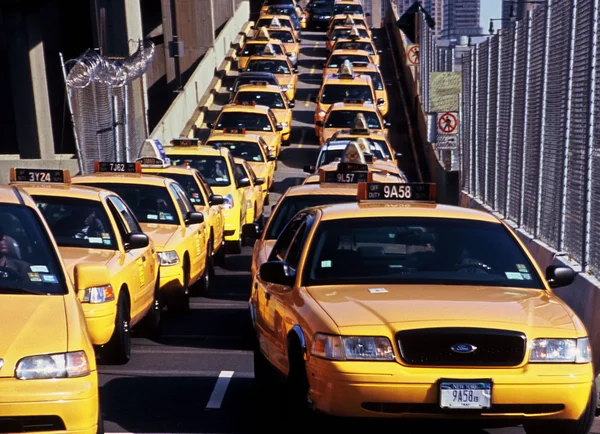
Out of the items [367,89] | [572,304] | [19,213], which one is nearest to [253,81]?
[367,89]

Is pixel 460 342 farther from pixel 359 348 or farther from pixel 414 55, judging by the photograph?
pixel 414 55

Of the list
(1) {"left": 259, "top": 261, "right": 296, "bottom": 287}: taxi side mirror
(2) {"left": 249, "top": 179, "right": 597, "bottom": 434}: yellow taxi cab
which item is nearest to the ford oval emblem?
(2) {"left": 249, "top": 179, "right": 597, "bottom": 434}: yellow taxi cab

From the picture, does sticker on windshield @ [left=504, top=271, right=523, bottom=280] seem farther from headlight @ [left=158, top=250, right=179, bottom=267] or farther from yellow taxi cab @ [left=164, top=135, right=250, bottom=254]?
yellow taxi cab @ [left=164, top=135, right=250, bottom=254]

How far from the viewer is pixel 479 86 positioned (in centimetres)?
Answer: 2292

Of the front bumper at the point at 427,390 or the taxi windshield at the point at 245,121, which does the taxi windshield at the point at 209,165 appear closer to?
the taxi windshield at the point at 245,121

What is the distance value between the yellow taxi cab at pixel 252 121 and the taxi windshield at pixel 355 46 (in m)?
19.5

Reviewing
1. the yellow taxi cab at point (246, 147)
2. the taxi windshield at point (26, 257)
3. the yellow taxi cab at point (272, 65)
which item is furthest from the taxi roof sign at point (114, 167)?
the yellow taxi cab at point (272, 65)

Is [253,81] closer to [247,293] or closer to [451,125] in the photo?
[451,125]

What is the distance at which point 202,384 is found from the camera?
10320 mm

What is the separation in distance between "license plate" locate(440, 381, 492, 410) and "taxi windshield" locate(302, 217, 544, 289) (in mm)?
1266

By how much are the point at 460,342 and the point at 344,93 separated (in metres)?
30.1

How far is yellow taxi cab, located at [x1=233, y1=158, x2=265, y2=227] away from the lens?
73.6 feet

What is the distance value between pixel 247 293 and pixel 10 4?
24.6 m

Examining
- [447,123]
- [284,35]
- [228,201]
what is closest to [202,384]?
[228,201]
